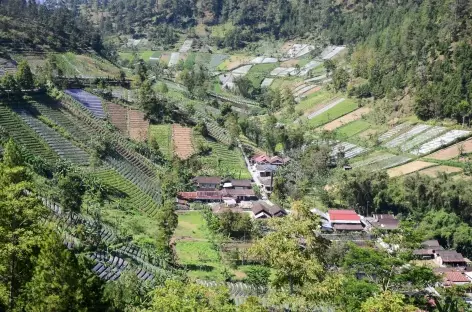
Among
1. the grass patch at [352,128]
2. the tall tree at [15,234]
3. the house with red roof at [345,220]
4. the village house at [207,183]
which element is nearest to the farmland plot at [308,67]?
the grass patch at [352,128]

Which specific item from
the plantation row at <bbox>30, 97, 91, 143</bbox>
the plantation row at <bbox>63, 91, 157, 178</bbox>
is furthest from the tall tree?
the plantation row at <bbox>30, 97, 91, 143</bbox>

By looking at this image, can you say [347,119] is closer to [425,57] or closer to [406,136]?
[406,136]

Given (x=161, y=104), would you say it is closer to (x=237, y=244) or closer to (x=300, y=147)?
(x=300, y=147)

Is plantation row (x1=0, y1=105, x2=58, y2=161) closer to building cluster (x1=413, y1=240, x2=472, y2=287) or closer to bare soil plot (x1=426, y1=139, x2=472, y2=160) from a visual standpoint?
building cluster (x1=413, y1=240, x2=472, y2=287)

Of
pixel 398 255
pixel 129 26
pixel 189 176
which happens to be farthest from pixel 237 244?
pixel 129 26

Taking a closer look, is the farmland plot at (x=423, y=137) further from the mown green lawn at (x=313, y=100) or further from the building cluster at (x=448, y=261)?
the mown green lawn at (x=313, y=100)

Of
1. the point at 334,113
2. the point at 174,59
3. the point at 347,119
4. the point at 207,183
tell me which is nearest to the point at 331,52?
the point at 174,59
